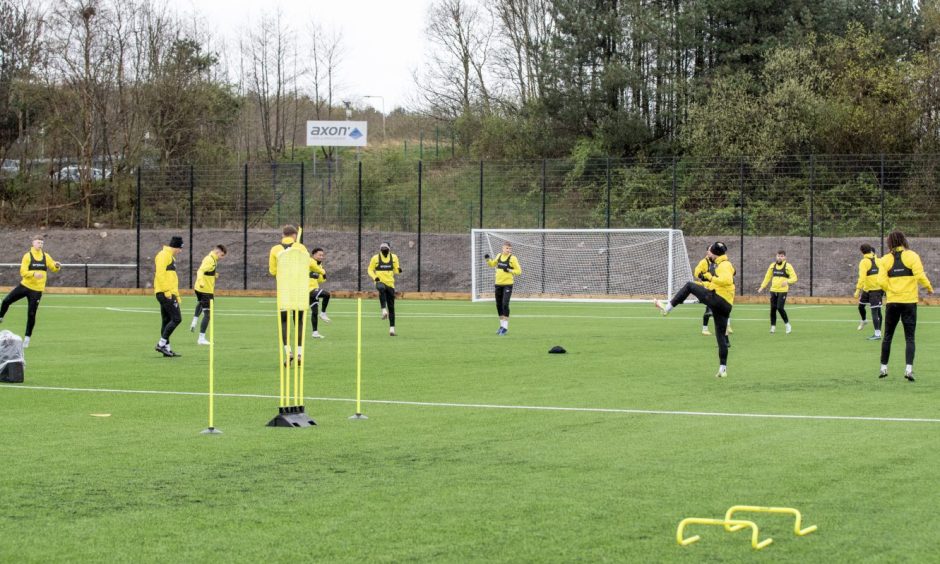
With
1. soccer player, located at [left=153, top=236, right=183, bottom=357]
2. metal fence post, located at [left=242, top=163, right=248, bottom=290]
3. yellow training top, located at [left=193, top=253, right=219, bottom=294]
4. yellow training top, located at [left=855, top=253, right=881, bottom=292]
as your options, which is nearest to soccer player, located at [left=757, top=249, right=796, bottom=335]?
yellow training top, located at [left=855, top=253, right=881, bottom=292]

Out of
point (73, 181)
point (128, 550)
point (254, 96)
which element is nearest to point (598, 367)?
point (128, 550)

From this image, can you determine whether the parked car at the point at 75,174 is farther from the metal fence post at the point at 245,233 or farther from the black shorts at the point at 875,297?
the black shorts at the point at 875,297

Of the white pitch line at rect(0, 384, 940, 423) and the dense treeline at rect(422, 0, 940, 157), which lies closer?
the white pitch line at rect(0, 384, 940, 423)

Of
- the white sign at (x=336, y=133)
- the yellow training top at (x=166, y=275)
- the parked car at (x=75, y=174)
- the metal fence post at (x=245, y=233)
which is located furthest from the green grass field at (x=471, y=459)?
the white sign at (x=336, y=133)

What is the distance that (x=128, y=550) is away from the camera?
673cm

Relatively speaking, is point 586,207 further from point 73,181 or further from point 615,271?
point 73,181

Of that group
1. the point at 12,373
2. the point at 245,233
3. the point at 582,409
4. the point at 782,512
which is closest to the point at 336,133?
the point at 245,233

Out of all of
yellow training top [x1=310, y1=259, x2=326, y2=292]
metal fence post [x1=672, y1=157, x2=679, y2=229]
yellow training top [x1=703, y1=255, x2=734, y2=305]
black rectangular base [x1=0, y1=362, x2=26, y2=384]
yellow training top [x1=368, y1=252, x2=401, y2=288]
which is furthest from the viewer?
metal fence post [x1=672, y1=157, x2=679, y2=229]

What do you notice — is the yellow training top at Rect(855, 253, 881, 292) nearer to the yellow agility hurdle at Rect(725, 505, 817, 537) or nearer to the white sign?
the yellow agility hurdle at Rect(725, 505, 817, 537)

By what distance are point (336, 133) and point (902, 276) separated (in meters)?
50.3

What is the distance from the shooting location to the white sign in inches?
→ 2472

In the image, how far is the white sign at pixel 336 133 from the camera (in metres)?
62.8

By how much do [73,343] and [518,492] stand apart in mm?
16048

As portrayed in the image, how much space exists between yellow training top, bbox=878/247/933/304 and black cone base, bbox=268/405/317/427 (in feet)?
27.8
